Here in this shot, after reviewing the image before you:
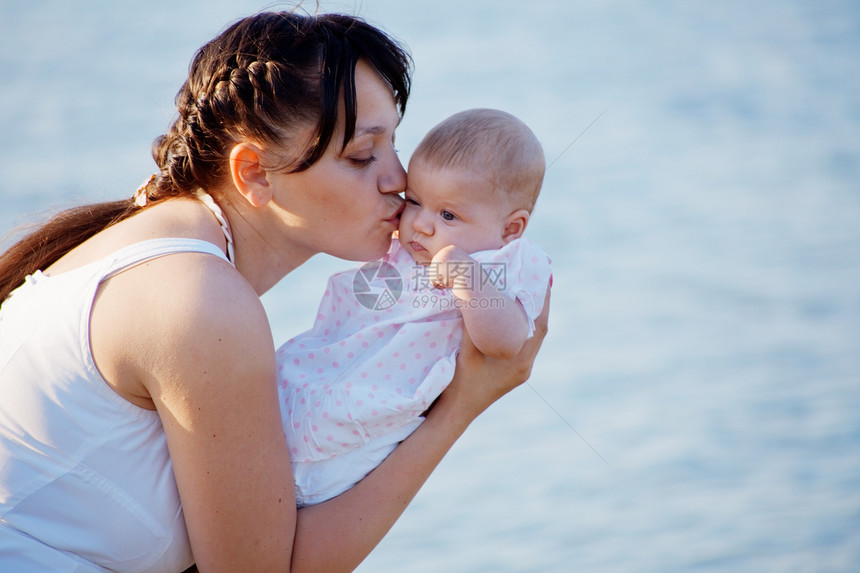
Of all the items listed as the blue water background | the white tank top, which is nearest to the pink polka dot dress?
the white tank top

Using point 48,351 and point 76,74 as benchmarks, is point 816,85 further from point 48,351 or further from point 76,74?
point 48,351

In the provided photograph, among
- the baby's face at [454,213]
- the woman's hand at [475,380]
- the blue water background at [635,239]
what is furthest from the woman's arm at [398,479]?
the blue water background at [635,239]

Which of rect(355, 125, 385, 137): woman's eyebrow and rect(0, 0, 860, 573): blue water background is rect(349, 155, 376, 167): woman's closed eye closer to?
rect(355, 125, 385, 137): woman's eyebrow

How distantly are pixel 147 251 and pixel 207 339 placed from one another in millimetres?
245

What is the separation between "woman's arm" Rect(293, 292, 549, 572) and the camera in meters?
2.33

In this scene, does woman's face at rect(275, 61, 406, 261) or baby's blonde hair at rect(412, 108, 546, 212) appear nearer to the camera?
woman's face at rect(275, 61, 406, 261)

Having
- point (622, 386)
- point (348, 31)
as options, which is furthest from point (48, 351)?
point (622, 386)

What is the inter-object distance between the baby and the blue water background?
86 cm

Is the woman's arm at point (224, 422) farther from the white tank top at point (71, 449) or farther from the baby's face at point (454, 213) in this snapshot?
the baby's face at point (454, 213)

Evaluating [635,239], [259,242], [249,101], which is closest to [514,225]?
[259,242]

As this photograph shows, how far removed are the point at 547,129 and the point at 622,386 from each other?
3.81m

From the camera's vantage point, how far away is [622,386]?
6613 millimetres

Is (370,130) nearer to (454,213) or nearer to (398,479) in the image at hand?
(454,213)

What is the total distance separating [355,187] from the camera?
8.12 feet
